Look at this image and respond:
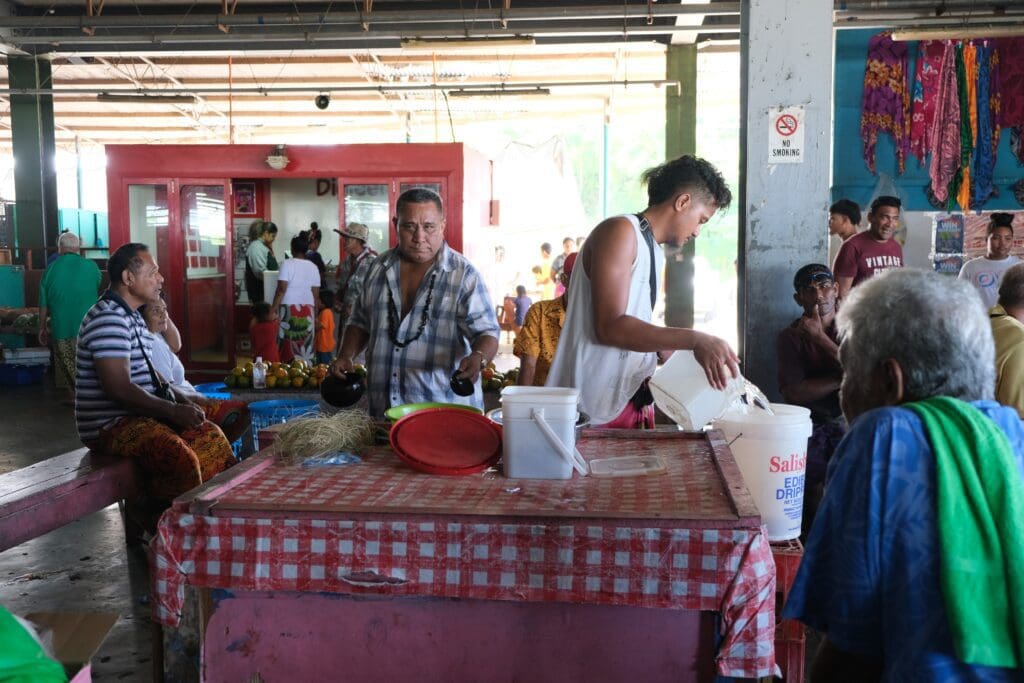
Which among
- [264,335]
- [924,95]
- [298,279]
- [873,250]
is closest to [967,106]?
[924,95]

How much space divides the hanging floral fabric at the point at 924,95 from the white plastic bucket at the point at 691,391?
5.80 metres

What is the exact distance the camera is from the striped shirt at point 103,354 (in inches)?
157

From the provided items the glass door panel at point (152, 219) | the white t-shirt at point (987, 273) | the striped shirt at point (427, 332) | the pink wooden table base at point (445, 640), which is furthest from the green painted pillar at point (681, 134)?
the pink wooden table base at point (445, 640)

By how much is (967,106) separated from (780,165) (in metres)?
3.84

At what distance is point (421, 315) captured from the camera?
143 inches

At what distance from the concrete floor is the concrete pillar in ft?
10.7

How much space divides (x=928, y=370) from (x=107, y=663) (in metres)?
3.32

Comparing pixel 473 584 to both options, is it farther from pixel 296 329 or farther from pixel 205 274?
pixel 205 274

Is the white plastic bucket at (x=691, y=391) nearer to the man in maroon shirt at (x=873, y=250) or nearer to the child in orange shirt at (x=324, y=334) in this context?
the man in maroon shirt at (x=873, y=250)

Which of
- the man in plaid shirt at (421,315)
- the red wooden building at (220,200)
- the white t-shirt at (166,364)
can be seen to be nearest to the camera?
the man in plaid shirt at (421,315)

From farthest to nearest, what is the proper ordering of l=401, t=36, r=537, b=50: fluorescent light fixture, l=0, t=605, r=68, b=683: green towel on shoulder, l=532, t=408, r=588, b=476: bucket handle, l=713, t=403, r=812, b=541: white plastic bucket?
l=401, t=36, r=537, b=50: fluorescent light fixture
l=713, t=403, r=812, b=541: white plastic bucket
l=532, t=408, r=588, b=476: bucket handle
l=0, t=605, r=68, b=683: green towel on shoulder

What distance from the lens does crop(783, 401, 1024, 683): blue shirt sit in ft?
4.68

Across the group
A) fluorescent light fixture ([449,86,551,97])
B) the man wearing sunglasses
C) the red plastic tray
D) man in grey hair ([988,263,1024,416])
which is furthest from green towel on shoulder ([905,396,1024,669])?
fluorescent light fixture ([449,86,551,97])

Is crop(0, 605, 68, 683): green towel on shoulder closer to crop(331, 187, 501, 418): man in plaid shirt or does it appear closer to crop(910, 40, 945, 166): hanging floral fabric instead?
crop(331, 187, 501, 418): man in plaid shirt
